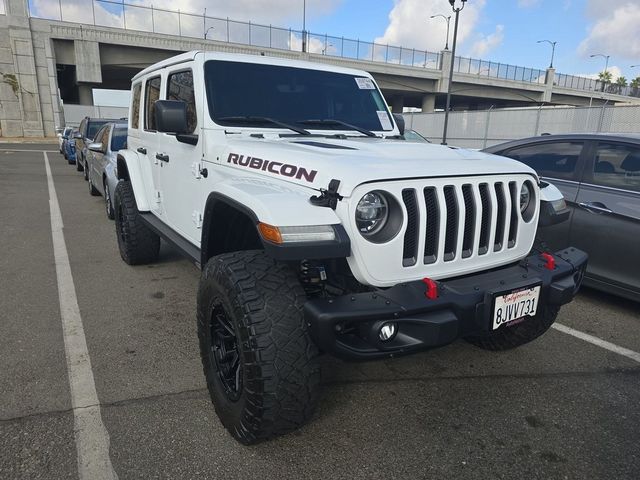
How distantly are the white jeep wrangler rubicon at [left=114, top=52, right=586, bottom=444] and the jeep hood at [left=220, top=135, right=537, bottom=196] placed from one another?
1 centimetres

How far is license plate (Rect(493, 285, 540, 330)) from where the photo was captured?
231 cm

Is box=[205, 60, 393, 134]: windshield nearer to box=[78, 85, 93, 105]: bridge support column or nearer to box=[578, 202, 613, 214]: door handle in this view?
box=[578, 202, 613, 214]: door handle

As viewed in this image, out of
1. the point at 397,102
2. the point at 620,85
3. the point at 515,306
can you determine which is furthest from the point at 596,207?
the point at 620,85

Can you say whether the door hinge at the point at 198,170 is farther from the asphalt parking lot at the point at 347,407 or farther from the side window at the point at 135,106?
the side window at the point at 135,106

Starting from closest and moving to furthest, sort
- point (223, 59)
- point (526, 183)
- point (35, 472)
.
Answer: point (35, 472) → point (526, 183) → point (223, 59)

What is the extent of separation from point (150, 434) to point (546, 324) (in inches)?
99.8

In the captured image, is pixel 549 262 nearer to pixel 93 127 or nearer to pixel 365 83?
pixel 365 83

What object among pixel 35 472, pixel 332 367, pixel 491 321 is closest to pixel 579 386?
pixel 491 321

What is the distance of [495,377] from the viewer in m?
3.14

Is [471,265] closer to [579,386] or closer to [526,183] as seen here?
[526,183]

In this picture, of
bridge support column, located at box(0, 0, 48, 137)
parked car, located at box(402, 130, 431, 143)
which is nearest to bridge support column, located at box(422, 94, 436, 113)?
bridge support column, located at box(0, 0, 48, 137)

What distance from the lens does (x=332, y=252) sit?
2076mm

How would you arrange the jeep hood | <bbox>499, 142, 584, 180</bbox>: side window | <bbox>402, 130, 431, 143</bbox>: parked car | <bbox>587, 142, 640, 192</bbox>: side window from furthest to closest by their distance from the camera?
<bbox>499, 142, 584, 180</bbox>: side window
<bbox>587, 142, 640, 192</bbox>: side window
<bbox>402, 130, 431, 143</bbox>: parked car
the jeep hood

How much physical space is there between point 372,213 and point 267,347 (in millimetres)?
785
